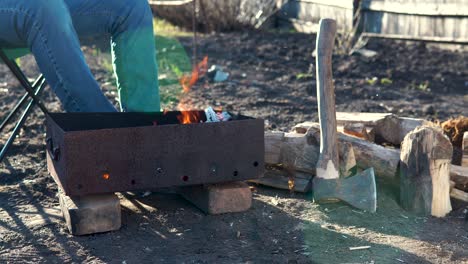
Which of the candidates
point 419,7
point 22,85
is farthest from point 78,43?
point 419,7

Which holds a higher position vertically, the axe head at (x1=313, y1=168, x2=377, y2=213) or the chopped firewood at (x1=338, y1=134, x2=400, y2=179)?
the chopped firewood at (x1=338, y1=134, x2=400, y2=179)

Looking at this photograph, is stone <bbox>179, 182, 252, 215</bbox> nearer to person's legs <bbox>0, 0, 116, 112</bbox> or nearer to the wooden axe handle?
the wooden axe handle

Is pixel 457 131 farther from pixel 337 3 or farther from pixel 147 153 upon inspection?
pixel 337 3

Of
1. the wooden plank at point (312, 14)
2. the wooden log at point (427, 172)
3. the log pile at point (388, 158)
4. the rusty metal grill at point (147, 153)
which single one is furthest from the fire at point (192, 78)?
the wooden plank at point (312, 14)

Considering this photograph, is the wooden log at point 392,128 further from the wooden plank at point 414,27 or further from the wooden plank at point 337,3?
the wooden plank at point 337,3

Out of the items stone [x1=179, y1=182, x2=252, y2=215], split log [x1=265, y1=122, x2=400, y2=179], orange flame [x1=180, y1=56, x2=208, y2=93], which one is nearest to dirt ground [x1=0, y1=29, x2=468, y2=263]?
stone [x1=179, y1=182, x2=252, y2=215]

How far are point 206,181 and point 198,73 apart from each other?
174 inches

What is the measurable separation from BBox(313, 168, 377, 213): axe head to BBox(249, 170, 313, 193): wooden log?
154 millimetres

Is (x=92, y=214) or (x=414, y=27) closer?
(x=92, y=214)

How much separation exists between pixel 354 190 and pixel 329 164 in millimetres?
185

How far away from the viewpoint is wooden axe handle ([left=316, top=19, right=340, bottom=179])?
3852 mm

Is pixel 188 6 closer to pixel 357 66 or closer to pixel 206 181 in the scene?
pixel 357 66

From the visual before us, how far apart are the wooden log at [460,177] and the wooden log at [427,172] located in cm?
22

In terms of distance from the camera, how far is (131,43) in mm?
4133
